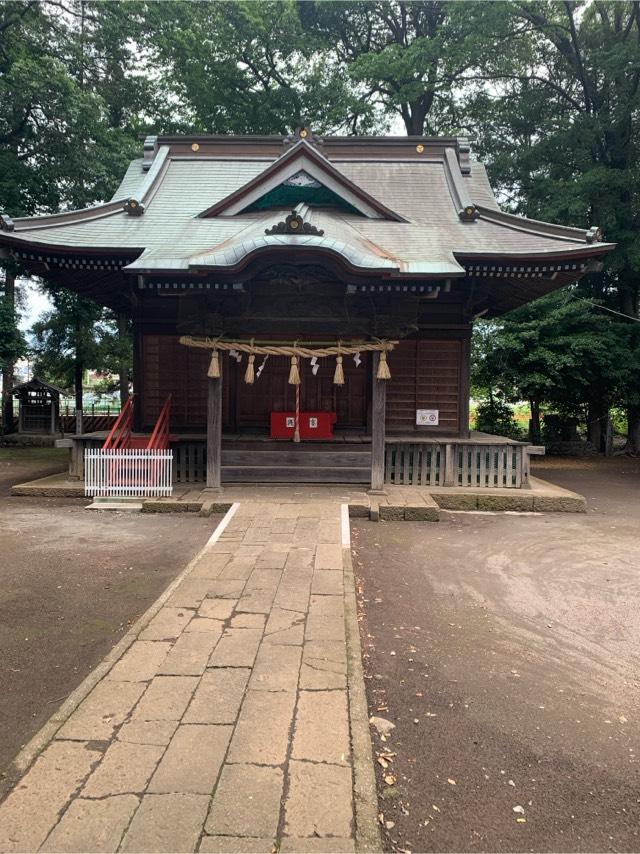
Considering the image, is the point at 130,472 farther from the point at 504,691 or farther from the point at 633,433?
the point at 633,433

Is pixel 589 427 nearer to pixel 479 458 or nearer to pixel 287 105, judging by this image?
pixel 479 458

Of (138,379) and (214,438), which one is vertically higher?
(138,379)

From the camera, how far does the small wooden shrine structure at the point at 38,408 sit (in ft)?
69.3

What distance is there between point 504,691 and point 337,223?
8558 millimetres

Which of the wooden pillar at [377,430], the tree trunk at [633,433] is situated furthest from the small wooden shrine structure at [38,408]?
the tree trunk at [633,433]

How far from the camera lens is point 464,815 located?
7.55 ft

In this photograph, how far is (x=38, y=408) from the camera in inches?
837

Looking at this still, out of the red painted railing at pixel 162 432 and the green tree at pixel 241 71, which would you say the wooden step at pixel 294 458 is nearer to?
the red painted railing at pixel 162 432

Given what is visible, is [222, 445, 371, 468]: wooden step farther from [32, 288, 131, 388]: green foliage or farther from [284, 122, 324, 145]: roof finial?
[32, 288, 131, 388]: green foliage

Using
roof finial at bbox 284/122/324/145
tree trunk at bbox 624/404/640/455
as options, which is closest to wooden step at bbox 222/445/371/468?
roof finial at bbox 284/122/324/145

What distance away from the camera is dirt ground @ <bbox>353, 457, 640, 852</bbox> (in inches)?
90.6

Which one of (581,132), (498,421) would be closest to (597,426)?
(498,421)

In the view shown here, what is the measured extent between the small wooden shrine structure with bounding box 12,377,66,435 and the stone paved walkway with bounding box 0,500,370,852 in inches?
769

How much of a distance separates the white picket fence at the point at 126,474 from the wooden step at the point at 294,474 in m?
1.13
